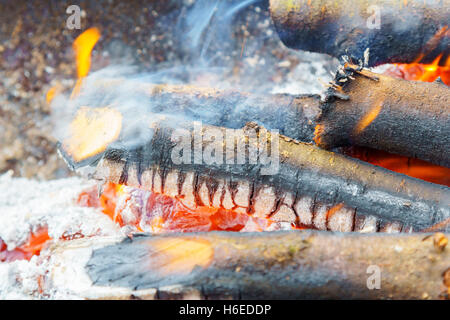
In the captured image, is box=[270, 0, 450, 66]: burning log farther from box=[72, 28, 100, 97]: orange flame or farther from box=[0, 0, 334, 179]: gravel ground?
box=[72, 28, 100, 97]: orange flame

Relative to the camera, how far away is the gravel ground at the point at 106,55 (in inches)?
80.0

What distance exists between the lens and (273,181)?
1082mm

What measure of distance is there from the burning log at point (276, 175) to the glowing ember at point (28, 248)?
48 cm

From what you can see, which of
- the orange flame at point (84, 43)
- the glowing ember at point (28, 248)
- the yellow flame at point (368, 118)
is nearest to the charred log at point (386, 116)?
the yellow flame at point (368, 118)

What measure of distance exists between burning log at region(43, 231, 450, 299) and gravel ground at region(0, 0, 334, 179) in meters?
1.25

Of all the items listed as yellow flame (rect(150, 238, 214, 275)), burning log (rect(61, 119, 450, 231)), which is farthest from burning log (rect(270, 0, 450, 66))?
yellow flame (rect(150, 238, 214, 275))

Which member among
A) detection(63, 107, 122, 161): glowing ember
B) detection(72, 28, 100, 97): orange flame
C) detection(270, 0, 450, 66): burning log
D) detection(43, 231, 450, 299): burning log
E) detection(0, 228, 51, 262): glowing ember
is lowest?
detection(0, 228, 51, 262): glowing ember

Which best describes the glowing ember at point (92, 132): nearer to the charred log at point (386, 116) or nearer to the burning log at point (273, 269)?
the burning log at point (273, 269)

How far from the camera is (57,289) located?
874 mm

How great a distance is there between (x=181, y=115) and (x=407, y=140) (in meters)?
0.71

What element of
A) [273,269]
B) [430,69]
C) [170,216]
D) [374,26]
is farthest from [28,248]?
[430,69]

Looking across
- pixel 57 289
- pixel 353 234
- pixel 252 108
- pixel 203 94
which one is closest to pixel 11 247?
pixel 57 289

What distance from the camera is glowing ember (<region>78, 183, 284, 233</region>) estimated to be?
132cm

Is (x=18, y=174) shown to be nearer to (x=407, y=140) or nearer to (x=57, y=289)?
(x=57, y=289)
